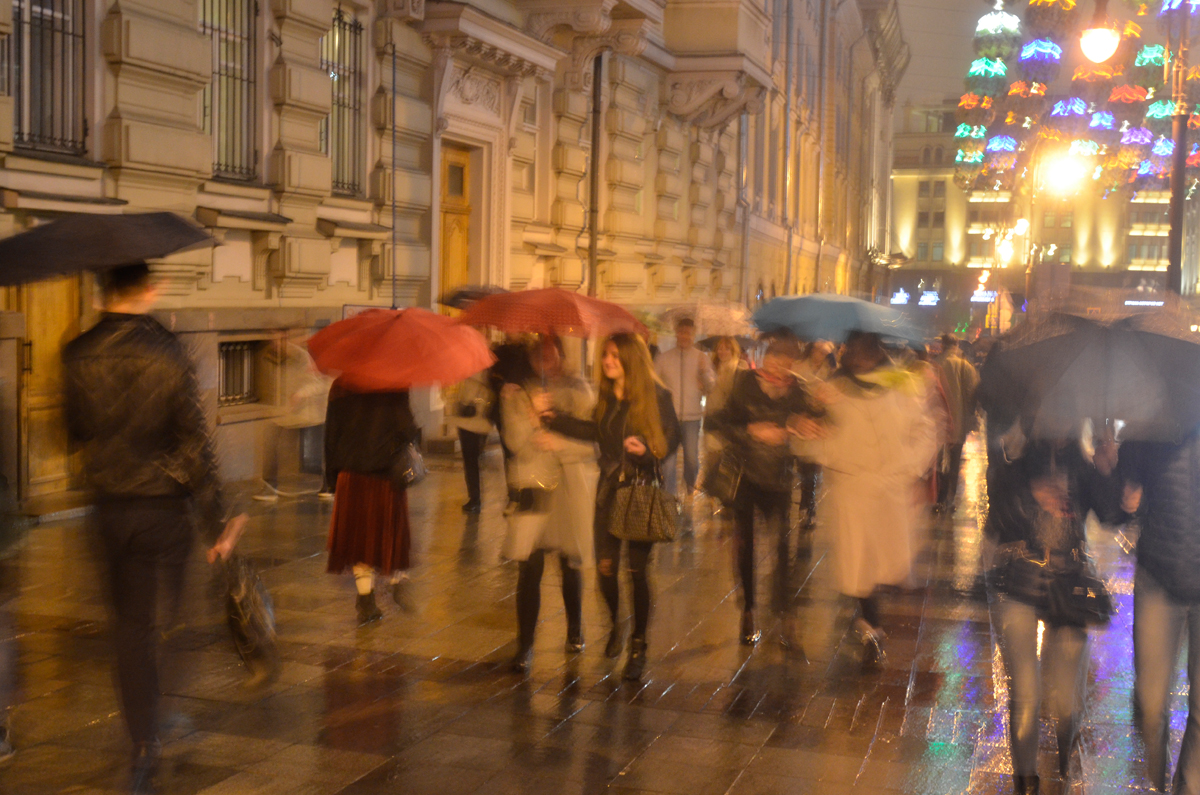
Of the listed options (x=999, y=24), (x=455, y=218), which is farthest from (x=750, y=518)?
(x=999, y=24)

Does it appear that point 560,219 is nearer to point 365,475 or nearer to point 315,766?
point 365,475

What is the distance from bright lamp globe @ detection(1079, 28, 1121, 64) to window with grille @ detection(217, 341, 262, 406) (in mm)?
11391

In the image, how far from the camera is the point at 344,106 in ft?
47.3

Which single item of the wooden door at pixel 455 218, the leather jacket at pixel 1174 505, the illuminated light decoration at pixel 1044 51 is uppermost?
the illuminated light decoration at pixel 1044 51

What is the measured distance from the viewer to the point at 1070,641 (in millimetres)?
4754

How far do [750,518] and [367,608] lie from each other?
222cm

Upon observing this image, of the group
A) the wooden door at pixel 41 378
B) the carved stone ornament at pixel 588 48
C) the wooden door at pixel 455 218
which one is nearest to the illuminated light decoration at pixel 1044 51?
the carved stone ornament at pixel 588 48

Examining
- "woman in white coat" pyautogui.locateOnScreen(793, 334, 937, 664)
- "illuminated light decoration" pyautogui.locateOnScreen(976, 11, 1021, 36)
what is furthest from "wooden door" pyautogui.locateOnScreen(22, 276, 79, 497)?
"illuminated light decoration" pyautogui.locateOnScreen(976, 11, 1021, 36)

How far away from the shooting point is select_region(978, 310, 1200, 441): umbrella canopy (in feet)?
14.8

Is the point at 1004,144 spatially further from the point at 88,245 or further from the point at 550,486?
the point at 88,245

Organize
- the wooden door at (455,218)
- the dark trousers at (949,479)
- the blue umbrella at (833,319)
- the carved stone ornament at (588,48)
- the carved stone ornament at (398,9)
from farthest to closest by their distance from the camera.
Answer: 1. the carved stone ornament at (588,48)
2. the wooden door at (455,218)
3. the carved stone ornament at (398,9)
4. the dark trousers at (949,479)
5. the blue umbrella at (833,319)

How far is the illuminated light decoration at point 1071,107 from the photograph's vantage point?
67.5 ft

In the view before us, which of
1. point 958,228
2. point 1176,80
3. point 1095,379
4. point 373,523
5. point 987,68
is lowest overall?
point 373,523

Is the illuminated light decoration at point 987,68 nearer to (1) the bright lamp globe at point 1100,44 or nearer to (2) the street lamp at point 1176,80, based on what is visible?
Result: (2) the street lamp at point 1176,80
